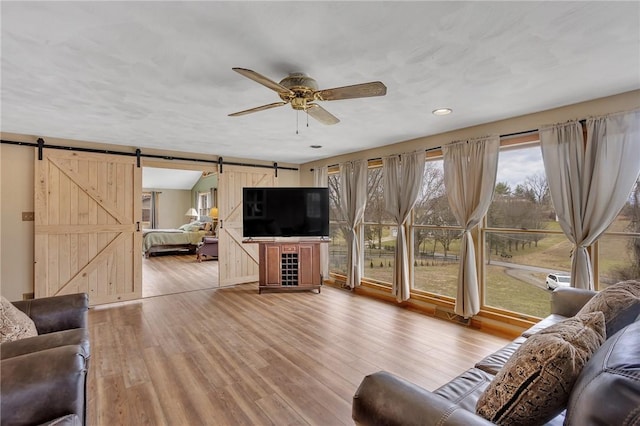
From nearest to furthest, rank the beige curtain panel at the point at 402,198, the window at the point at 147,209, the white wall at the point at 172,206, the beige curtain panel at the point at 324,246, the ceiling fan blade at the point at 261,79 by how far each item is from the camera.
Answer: the ceiling fan blade at the point at 261,79 → the beige curtain panel at the point at 402,198 → the beige curtain panel at the point at 324,246 → the window at the point at 147,209 → the white wall at the point at 172,206

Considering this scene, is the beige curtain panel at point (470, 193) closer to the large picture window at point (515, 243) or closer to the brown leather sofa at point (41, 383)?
the large picture window at point (515, 243)

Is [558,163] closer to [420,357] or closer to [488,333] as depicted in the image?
[488,333]

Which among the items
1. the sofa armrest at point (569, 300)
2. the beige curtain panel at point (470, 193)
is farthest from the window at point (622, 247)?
the beige curtain panel at point (470, 193)

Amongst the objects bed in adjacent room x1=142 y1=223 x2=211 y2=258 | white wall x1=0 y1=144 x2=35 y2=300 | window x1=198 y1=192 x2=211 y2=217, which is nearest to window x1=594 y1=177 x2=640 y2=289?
white wall x1=0 y1=144 x2=35 y2=300

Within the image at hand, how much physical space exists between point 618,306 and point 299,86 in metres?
2.23

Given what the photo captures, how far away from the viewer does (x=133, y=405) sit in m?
2.12

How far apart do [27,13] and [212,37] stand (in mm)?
888

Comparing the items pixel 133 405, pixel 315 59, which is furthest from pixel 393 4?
pixel 133 405

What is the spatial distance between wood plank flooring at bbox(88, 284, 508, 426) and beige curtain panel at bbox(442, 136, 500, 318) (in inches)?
16.6

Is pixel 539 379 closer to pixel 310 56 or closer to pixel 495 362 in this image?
pixel 495 362

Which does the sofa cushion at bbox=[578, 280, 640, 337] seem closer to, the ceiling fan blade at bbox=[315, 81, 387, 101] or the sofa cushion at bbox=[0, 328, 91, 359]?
the ceiling fan blade at bbox=[315, 81, 387, 101]

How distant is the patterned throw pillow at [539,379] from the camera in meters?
0.98

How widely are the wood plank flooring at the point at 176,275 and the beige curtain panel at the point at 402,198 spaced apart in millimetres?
3349

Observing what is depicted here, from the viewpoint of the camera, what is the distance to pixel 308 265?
507 centimetres
